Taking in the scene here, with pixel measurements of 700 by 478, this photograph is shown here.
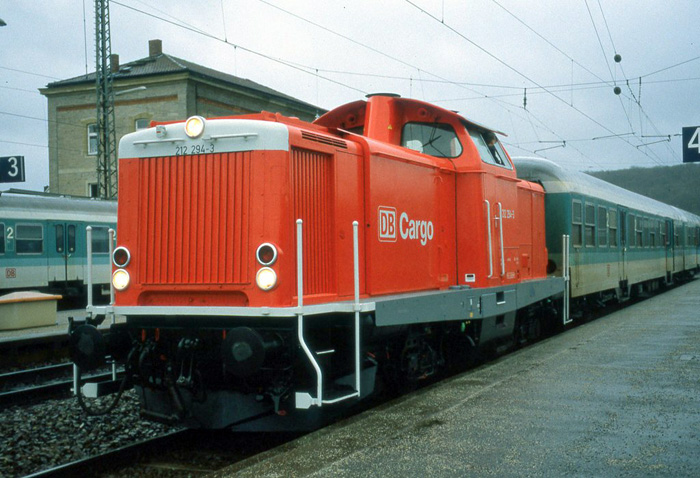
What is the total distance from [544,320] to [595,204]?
137 inches

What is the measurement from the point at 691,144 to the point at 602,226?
2513mm

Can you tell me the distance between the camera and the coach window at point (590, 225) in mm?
13711

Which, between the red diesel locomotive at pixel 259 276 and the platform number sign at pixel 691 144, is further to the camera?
the platform number sign at pixel 691 144

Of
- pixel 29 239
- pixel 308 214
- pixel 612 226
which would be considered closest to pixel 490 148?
pixel 308 214

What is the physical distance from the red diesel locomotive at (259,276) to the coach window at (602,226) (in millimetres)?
8481

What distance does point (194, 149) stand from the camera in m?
5.90

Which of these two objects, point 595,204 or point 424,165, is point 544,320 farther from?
point 424,165

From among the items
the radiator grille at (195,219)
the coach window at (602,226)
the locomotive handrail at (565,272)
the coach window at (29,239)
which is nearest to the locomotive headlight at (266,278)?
the radiator grille at (195,219)

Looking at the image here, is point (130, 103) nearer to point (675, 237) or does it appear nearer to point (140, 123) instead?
point (140, 123)

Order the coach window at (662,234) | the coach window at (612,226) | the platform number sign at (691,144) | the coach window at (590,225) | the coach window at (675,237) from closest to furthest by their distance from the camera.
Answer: the coach window at (590,225)
the platform number sign at (691,144)
the coach window at (612,226)
the coach window at (662,234)
the coach window at (675,237)

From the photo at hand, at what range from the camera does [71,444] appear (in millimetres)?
6551

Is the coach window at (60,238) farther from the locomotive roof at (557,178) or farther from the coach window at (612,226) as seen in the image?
the coach window at (612,226)

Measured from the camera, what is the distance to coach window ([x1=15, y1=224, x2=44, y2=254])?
19422 millimetres

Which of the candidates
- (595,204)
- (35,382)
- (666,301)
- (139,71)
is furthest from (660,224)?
(139,71)
